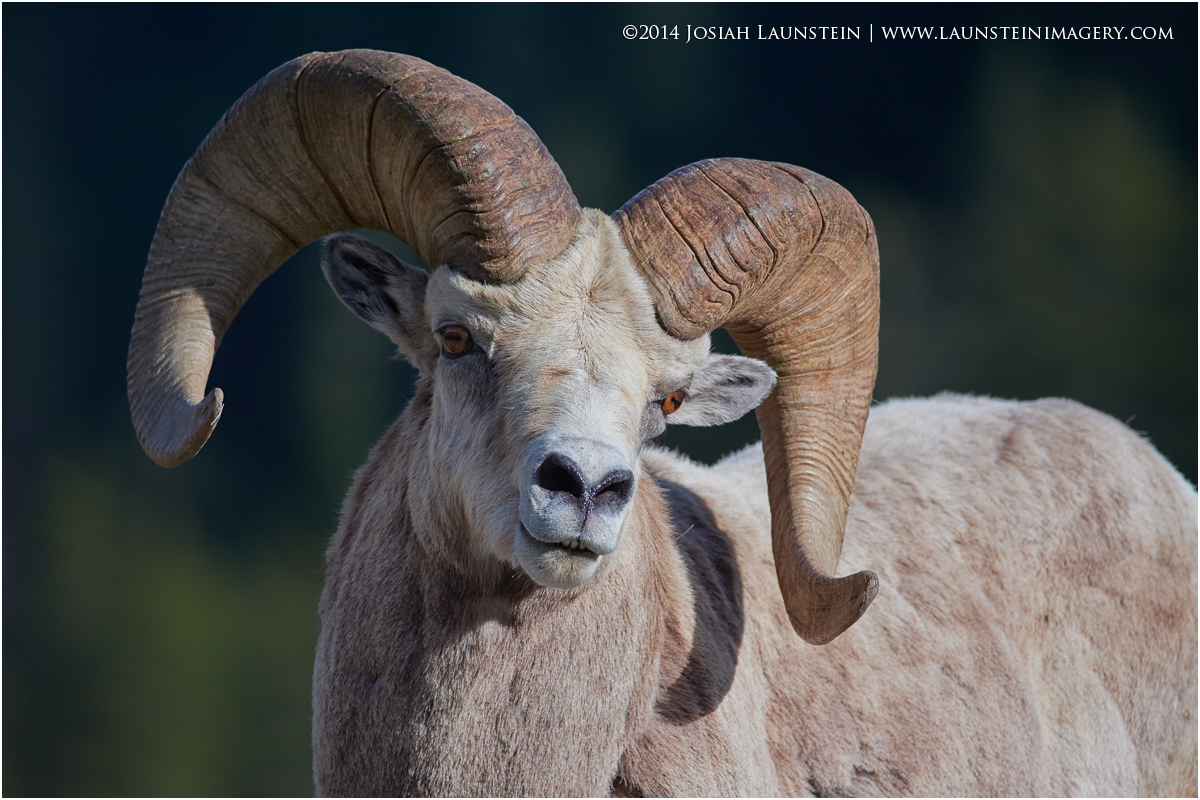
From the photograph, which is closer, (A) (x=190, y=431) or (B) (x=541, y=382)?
(B) (x=541, y=382)

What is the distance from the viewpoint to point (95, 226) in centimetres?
1909

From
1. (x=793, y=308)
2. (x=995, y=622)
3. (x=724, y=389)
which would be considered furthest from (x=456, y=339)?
(x=995, y=622)

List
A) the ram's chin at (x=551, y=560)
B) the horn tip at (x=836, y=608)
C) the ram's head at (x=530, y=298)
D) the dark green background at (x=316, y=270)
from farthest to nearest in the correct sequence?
the dark green background at (x=316, y=270) → the horn tip at (x=836, y=608) → the ram's head at (x=530, y=298) → the ram's chin at (x=551, y=560)

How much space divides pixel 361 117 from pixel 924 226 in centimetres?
1632

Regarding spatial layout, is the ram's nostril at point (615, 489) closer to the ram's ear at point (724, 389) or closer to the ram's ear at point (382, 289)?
the ram's ear at point (724, 389)

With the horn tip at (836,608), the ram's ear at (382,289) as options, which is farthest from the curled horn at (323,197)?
the horn tip at (836,608)

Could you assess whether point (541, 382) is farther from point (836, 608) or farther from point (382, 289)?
point (836, 608)

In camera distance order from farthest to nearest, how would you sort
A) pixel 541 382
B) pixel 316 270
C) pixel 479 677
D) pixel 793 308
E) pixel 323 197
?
pixel 316 270 → pixel 793 308 → pixel 323 197 → pixel 479 677 → pixel 541 382

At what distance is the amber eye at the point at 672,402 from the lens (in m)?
4.05

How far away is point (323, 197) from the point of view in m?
4.30

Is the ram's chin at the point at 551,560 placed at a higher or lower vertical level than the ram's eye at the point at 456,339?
lower

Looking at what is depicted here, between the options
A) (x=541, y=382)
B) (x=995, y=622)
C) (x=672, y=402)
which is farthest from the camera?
(x=995, y=622)

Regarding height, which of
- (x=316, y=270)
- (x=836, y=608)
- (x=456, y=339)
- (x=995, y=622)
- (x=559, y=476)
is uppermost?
(x=316, y=270)

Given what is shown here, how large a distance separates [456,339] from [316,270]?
1559 cm
